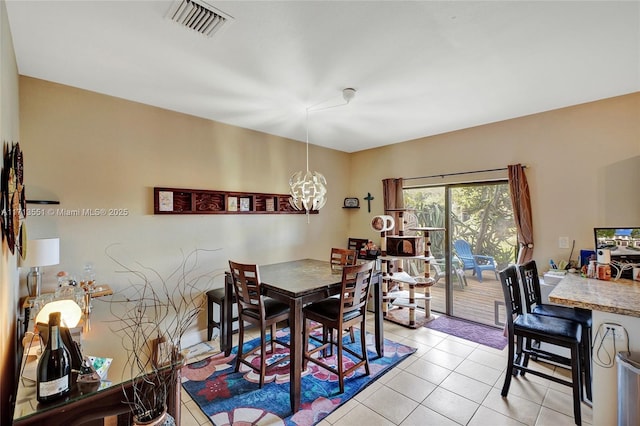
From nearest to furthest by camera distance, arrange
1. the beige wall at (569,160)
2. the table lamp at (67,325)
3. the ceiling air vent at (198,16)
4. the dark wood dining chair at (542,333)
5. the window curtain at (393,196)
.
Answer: the table lamp at (67,325) → the ceiling air vent at (198,16) → the dark wood dining chair at (542,333) → the beige wall at (569,160) → the window curtain at (393,196)

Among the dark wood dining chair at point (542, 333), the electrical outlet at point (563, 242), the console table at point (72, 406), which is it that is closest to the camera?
the console table at point (72, 406)

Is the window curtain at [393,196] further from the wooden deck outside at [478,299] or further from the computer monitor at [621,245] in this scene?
the computer monitor at [621,245]

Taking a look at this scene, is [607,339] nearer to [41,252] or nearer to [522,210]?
[522,210]

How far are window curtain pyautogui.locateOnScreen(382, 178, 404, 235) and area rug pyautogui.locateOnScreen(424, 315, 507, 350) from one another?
1399 millimetres

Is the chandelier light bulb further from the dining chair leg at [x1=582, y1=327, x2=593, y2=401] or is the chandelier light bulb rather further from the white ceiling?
the dining chair leg at [x1=582, y1=327, x2=593, y2=401]

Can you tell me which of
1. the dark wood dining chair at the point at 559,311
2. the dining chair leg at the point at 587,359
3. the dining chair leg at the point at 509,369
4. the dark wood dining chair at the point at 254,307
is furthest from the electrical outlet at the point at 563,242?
the dark wood dining chair at the point at 254,307

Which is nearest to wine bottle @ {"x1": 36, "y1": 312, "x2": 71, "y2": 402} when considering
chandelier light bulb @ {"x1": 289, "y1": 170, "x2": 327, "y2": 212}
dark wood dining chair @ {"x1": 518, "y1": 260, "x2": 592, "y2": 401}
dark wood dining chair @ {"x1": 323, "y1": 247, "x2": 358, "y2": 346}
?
chandelier light bulb @ {"x1": 289, "y1": 170, "x2": 327, "y2": 212}

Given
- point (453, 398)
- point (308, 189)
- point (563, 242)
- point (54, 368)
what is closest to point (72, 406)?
point (54, 368)

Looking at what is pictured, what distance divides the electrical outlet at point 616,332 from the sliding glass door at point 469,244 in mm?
2030

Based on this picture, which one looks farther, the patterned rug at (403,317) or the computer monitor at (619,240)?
the patterned rug at (403,317)

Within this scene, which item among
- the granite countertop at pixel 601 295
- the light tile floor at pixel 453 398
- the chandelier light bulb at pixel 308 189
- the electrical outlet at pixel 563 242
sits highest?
the chandelier light bulb at pixel 308 189

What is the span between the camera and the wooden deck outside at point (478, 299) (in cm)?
382

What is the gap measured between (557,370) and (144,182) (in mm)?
4516

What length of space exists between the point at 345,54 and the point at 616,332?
2.48m
